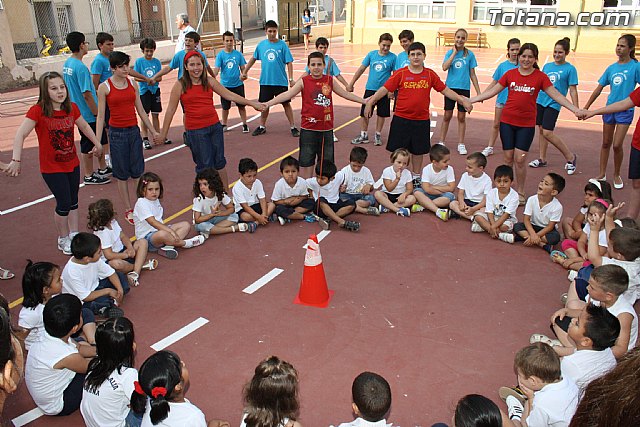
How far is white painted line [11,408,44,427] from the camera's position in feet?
12.3

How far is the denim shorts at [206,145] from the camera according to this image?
6.95 metres

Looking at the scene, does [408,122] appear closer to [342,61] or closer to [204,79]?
[204,79]

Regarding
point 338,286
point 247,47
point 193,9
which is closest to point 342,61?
point 247,47

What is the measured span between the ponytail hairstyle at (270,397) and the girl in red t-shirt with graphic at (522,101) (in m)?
5.31

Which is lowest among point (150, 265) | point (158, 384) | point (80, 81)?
point (150, 265)

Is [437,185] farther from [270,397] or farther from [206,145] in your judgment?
[270,397]

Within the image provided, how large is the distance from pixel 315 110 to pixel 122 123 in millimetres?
2509

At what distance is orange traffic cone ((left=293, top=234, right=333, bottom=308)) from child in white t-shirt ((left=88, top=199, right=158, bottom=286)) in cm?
178

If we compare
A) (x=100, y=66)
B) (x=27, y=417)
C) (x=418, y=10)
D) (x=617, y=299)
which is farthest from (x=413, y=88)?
(x=418, y=10)

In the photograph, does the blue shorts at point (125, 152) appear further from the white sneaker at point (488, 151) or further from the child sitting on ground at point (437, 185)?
the white sneaker at point (488, 151)

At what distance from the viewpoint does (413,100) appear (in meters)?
7.48

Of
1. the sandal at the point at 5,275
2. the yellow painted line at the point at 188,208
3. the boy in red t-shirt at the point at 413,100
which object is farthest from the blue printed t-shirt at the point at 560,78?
the sandal at the point at 5,275

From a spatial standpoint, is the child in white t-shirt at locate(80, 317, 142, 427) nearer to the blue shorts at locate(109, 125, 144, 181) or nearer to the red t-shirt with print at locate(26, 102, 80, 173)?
the red t-shirt with print at locate(26, 102, 80, 173)

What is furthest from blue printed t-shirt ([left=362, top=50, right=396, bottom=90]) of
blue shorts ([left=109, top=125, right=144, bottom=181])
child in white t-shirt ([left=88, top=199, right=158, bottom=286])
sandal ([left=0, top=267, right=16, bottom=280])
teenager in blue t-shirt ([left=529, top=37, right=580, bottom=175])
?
sandal ([left=0, top=267, right=16, bottom=280])
